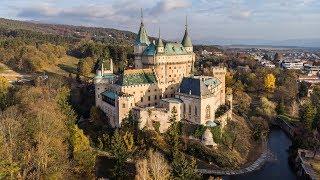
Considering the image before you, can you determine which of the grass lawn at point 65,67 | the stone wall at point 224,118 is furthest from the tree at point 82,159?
the grass lawn at point 65,67

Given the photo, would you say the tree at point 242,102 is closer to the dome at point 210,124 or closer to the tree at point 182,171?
the dome at point 210,124

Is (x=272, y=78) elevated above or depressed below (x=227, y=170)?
above

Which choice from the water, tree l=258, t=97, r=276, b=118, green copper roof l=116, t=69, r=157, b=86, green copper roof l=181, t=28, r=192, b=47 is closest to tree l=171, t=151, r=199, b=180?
the water

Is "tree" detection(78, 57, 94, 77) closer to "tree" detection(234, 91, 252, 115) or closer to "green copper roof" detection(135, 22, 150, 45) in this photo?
"green copper roof" detection(135, 22, 150, 45)

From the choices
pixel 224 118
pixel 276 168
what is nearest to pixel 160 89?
pixel 224 118

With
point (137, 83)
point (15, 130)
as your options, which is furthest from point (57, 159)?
point (137, 83)

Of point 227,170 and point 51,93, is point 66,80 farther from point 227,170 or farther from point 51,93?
point 227,170
